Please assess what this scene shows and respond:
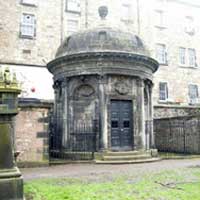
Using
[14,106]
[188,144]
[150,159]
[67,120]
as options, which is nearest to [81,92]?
[67,120]

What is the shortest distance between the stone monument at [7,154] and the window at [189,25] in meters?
30.7

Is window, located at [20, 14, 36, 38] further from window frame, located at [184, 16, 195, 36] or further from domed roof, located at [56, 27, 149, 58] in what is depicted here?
window frame, located at [184, 16, 195, 36]

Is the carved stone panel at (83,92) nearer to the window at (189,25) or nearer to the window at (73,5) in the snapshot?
the window at (73,5)

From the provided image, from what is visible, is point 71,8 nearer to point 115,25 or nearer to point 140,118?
point 115,25

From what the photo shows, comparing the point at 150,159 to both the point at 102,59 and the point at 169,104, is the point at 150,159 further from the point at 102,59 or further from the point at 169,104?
the point at 169,104

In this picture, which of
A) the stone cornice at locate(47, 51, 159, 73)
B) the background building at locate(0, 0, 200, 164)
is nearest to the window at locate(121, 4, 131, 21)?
the background building at locate(0, 0, 200, 164)

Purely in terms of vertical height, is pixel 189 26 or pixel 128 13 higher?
pixel 128 13

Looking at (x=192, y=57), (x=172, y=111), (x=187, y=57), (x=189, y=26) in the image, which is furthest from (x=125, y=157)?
(x=189, y=26)

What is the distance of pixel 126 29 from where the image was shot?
97.2 ft

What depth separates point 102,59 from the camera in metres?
14.8

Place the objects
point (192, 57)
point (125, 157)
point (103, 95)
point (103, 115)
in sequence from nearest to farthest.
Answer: point (125, 157), point (103, 115), point (103, 95), point (192, 57)

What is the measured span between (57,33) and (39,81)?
15.5 feet

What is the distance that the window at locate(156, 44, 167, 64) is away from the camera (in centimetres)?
3112

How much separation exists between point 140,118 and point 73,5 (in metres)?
16.6
